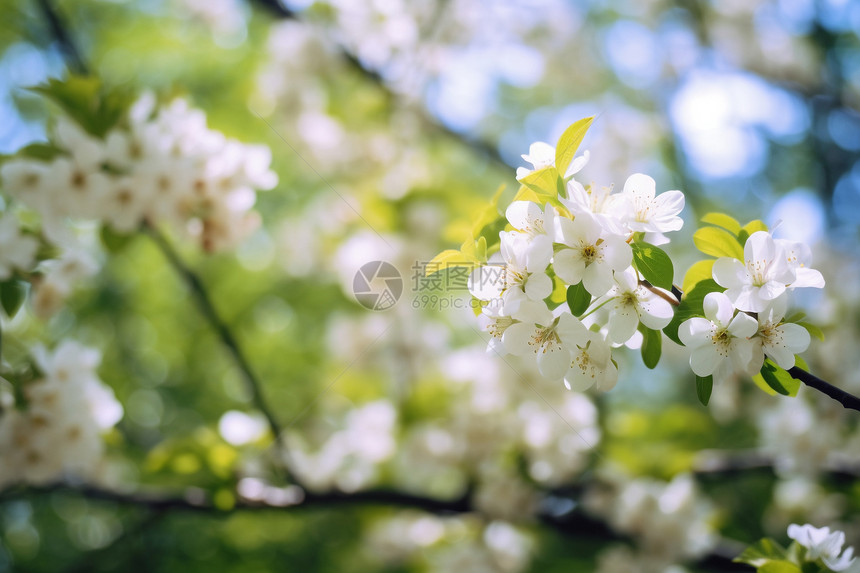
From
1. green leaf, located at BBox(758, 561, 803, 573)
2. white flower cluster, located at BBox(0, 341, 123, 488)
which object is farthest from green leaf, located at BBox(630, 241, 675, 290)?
white flower cluster, located at BBox(0, 341, 123, 488)

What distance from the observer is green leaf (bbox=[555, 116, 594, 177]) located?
1.05 meters

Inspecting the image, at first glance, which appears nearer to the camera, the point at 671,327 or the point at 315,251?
Result: the point at 671,327

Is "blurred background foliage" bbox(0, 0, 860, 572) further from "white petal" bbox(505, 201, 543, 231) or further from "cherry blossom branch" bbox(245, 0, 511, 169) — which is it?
"white petal" bbox(505, 201, 543, 231)

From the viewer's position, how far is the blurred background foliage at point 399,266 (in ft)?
9.23

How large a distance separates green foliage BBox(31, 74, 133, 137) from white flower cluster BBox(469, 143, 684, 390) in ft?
4.60

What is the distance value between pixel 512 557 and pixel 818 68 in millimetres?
4407

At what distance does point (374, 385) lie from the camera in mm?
3895

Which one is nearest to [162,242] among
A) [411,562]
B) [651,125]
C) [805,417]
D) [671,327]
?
[671,327]

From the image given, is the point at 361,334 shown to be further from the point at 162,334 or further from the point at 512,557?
the point at 162,334

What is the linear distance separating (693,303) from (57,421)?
6.05ft

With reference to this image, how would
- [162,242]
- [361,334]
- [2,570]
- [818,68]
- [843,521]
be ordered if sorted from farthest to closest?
1. [818,68]
2. [2,570]
3. [361,334]
4. [843,521]
5. [162,242]

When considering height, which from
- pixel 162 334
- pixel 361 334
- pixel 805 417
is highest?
pixel 162 334

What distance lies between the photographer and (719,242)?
1.11 meters

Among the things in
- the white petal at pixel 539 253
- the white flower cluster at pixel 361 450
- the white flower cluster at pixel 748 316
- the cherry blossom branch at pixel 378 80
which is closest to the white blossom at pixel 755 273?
the white flower cluster at pixel 748 316
